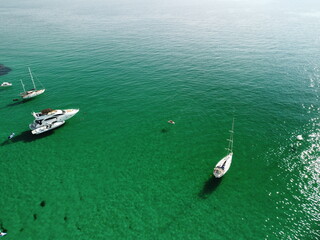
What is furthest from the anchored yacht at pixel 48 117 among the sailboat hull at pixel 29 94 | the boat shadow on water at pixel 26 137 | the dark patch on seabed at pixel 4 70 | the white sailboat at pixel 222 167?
the dark patch on seabed at pixel 4 70

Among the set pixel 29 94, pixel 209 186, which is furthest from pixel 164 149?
pixel 29 94

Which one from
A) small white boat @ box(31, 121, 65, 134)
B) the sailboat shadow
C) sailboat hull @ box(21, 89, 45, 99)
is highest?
sailboat hull @ box(21, 89, 45, 99)

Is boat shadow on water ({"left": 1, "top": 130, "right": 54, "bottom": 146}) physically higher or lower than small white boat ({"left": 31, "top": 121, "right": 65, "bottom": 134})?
lower

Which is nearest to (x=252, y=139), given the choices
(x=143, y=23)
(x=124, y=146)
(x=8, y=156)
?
(x=124, y=146)

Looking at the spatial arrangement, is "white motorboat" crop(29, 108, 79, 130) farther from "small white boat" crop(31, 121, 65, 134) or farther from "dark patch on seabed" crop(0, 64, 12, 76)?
"dark patch on seabed" crop(0, 64, 12, 76)

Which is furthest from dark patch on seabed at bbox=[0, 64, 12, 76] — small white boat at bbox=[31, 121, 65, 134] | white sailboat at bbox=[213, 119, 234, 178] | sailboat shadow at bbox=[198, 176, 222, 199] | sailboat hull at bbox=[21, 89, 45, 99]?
white sailboat at bbox=[213, 119, 234, 178]

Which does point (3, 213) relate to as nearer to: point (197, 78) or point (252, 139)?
point (252, 139)
